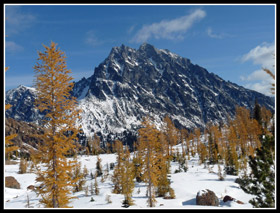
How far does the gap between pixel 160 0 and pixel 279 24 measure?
18.2 ft

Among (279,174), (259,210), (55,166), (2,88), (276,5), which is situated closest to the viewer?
(259,210)

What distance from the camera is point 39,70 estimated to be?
14.1 meters

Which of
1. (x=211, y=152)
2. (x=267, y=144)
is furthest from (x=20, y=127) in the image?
(x=267, y=144)

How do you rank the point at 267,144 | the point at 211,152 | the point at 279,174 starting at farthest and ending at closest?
the point at 211,152 < the point at 267,144 < the point at 279,174

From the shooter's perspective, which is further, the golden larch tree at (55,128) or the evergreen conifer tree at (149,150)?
the evergreen conifer tree at (149,150)

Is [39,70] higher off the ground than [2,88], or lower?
higher

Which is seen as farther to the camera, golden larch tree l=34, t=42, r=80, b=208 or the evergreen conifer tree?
the evergreen conifer tree

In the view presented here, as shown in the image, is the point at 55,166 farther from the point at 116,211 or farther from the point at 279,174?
the point at 279,174

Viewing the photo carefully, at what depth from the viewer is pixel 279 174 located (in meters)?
10.2

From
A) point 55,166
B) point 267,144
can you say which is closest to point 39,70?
point 55,166

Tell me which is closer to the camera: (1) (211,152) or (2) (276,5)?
(2) (276,5)

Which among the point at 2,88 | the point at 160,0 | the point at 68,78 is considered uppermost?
the point at 160,0

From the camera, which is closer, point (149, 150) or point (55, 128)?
point (55, 128)

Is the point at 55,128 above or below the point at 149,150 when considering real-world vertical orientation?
above
